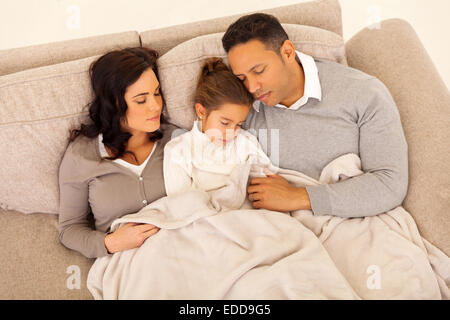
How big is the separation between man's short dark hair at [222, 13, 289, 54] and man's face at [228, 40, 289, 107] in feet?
0.06

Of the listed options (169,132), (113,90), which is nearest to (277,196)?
(169,132)

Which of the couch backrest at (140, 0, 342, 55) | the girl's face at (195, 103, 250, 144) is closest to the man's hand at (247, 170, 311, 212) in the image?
the girl's face at (195, 103, 250, 144)

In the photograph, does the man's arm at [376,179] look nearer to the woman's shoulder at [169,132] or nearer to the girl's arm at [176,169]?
the girl's arm at [176,169]

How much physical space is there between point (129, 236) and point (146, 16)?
A: 76.3 inches

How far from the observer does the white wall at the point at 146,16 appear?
269 centimetres

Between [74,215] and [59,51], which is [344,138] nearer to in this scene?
[74,215]

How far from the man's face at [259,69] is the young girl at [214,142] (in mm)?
54

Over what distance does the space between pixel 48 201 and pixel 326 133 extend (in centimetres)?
120

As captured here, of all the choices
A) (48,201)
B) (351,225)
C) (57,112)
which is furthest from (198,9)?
(351,225)

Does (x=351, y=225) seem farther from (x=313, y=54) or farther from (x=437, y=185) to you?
(x=313, y=54)

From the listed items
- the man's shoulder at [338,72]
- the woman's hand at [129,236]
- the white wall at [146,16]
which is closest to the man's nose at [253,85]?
the man's shoulder at [338,72]

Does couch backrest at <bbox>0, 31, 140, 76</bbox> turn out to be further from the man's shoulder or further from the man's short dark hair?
the man's shoulder

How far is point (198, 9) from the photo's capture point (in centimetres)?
279

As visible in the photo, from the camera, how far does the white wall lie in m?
2.69
